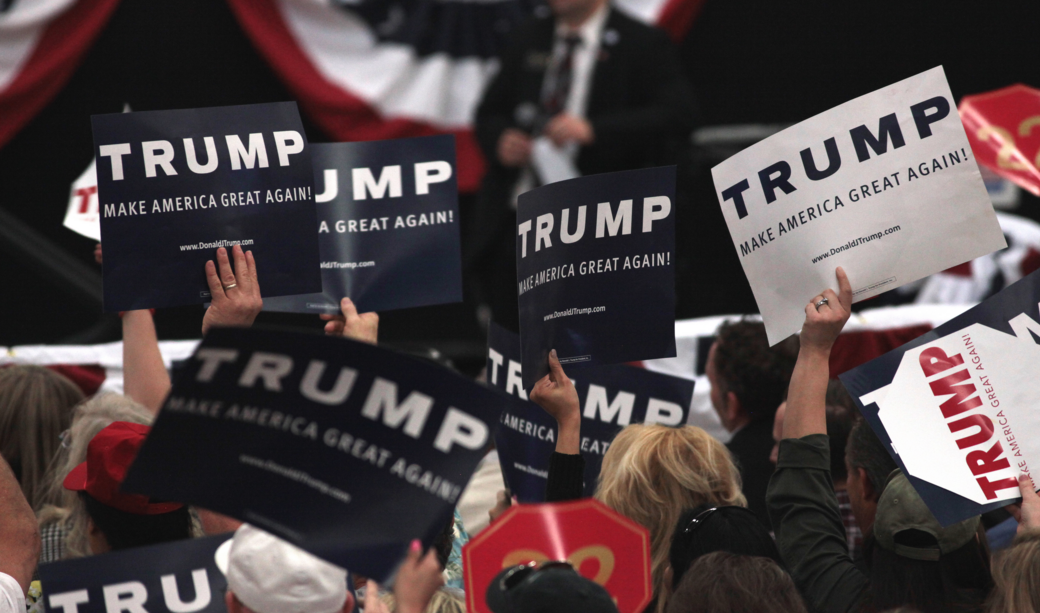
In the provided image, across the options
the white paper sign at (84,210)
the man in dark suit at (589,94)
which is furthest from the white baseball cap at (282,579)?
the man in dark suit at (589,94)

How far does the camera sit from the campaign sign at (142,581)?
197 centimetres

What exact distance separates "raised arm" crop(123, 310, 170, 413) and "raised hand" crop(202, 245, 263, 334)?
2.50ft

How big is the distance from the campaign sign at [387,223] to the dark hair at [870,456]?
937 mm

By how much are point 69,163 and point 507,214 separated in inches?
92.0

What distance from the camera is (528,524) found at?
5.66 feet

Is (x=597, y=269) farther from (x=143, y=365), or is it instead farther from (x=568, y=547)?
(x=143, y=365)

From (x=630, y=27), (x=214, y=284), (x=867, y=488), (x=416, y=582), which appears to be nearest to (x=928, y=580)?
(x=867, y=488)

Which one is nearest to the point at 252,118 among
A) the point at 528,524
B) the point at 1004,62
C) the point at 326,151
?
the point at 326,151

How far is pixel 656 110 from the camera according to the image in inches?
199

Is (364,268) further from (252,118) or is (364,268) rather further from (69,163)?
(69,163)

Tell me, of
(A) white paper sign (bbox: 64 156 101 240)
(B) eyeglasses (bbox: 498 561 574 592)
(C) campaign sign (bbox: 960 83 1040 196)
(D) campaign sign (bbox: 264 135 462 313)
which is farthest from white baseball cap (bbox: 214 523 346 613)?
(C) campaign sign (bbox: 960 83 1040 196)

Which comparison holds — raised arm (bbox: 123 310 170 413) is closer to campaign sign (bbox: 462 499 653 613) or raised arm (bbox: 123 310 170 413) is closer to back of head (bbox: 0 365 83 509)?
back of head (bbox: 0 365 83 509)

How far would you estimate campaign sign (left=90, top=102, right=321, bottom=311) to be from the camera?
2.33 metres

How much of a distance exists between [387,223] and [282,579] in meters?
1.17
